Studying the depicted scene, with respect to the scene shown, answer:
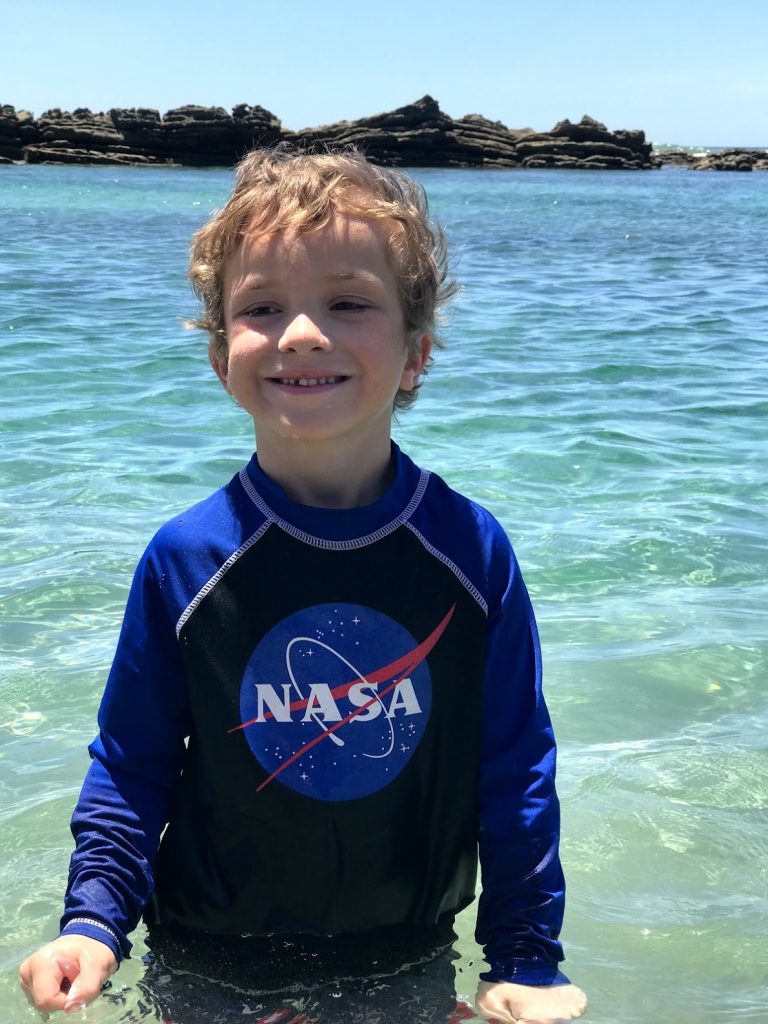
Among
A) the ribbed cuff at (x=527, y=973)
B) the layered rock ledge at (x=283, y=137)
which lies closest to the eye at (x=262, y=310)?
the ribbed cuff at (x=527, y=973)

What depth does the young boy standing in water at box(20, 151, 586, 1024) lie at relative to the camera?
5.91 feet

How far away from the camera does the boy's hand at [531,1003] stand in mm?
1715

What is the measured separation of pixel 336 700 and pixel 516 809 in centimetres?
32

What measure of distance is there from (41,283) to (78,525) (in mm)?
8836

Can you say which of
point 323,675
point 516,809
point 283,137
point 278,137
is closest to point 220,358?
point 323,675

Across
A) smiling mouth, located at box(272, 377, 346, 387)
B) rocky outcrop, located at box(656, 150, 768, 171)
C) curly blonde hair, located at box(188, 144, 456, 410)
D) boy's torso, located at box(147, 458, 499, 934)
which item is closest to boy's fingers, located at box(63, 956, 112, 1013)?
boy's torso, located at box(147, 458, 499, 934)

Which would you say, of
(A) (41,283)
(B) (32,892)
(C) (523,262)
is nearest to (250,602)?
(B) (32,892)

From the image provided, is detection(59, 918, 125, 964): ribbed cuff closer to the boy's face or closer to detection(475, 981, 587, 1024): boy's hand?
detection(475, 981, 587, 1024): boy's hand

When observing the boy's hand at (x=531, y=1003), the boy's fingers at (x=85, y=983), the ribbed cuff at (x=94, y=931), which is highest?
the ribbed cuff at (x=94, y=931)

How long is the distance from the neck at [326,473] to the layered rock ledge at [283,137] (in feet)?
174

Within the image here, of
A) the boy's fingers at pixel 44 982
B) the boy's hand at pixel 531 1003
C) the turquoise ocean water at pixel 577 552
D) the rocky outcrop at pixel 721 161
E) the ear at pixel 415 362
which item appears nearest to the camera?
the boy's fingers at pixel 44 982

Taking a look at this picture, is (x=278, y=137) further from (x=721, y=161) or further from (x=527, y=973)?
(x=527, y=973)

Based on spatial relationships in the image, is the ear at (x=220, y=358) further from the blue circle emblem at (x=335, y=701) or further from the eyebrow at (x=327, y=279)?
the blue circle emblem at (x=335, y=701)

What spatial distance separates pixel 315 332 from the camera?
1.77m
